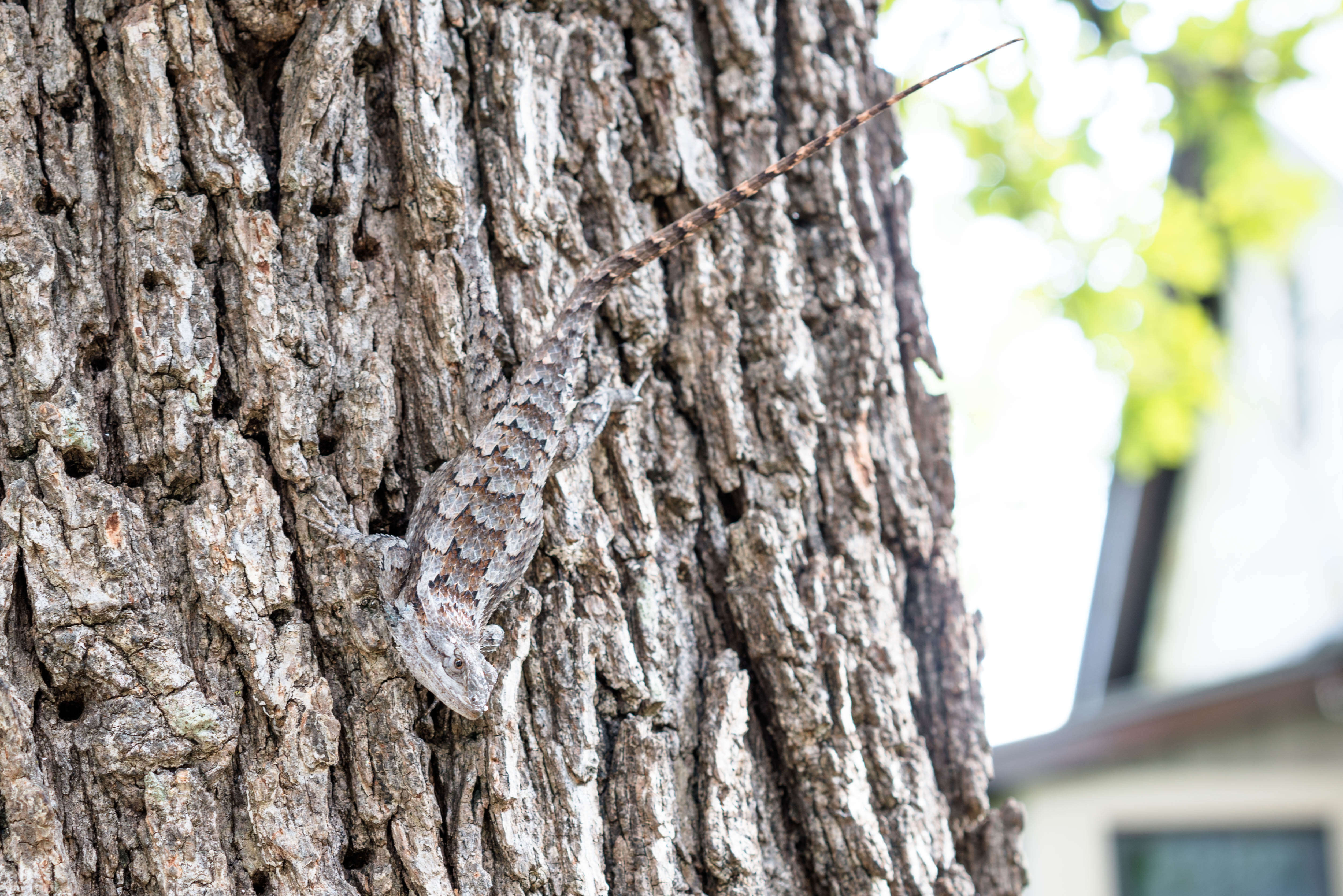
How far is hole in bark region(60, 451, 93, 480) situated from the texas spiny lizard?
47 centimetres

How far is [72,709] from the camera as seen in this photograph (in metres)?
1.73

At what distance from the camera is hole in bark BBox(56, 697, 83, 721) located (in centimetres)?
172

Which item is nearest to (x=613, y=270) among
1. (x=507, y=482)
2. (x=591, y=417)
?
(x=591, y=417)

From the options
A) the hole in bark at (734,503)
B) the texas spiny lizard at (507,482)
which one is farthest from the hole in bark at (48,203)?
the hole in bark at (734,503)

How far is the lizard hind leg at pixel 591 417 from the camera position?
2084 mm

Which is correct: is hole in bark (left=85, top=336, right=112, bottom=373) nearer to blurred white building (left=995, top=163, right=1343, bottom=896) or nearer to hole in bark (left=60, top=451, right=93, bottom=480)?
hole in bark (left=60, top=451, right=93, bottom=480)

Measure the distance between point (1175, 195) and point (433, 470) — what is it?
618 cm

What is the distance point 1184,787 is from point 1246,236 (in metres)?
3.88

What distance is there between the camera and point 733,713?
2037 mm

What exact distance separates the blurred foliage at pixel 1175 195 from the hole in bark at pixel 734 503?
4.11 m

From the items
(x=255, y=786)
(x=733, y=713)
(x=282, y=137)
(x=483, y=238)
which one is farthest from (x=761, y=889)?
(x=282, y=137)

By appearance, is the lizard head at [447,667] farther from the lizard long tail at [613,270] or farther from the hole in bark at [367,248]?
the hole in bark at [367,248]

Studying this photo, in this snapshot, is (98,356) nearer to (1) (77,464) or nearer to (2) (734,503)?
(1) (77,464)

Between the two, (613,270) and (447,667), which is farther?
(613,270)
